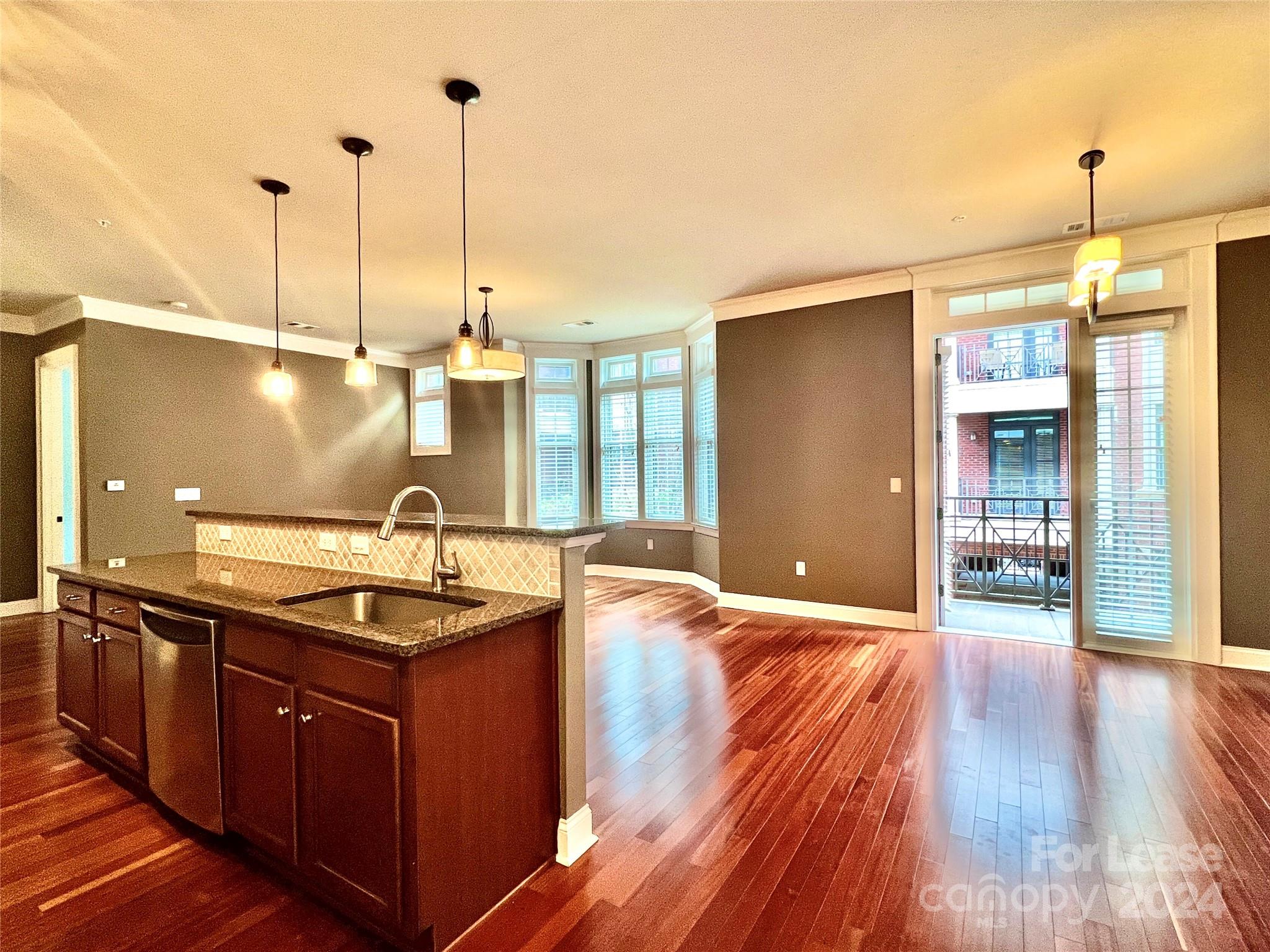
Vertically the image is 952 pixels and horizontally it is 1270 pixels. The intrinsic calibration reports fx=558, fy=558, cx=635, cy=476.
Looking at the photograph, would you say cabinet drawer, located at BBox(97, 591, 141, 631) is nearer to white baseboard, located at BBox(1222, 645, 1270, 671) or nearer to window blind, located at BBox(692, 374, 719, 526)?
window blind, located at BBox(692, 374, 719, 526)

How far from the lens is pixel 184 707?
202cm

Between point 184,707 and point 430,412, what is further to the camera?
point 430,412

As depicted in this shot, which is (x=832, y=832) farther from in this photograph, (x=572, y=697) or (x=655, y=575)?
(x=655, y=575)

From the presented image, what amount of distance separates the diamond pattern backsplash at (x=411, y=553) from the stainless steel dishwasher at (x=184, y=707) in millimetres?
570

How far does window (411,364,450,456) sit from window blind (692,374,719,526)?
3.30 meters

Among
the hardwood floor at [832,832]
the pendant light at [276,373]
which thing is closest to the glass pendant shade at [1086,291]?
the hardwood floor at [832,832]

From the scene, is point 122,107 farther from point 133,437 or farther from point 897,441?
point 897,441

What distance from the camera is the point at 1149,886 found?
5.73 feet

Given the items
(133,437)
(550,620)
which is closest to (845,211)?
(550,620)

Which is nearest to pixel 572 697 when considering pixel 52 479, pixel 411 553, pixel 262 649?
pixel 411 553

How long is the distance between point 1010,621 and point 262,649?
545 cm

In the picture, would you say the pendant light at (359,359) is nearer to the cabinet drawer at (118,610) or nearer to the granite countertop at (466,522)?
the granite countertop at (466,522)

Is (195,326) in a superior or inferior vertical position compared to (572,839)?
superior

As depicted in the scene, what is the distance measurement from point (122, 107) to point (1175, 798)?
5103 mm
